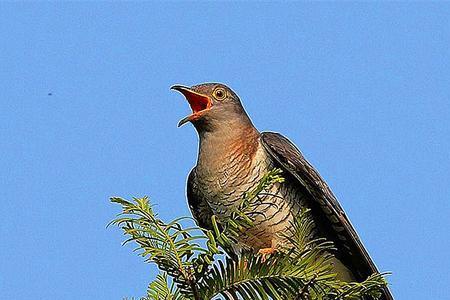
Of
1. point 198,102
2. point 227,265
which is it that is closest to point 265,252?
point 227,265

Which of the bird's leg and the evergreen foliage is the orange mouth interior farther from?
the evergreen foliage

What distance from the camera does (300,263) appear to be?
2.63 metres

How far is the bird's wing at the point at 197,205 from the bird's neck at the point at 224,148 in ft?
0.65

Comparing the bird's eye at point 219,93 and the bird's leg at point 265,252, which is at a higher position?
the bird's eye at point 219,93

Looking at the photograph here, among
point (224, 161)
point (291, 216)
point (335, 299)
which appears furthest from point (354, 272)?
point (335, 299)

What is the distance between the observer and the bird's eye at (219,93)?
5.42 meters

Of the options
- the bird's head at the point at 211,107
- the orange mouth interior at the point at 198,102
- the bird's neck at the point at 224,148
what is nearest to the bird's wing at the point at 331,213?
the bird's neck at the point at 224,148

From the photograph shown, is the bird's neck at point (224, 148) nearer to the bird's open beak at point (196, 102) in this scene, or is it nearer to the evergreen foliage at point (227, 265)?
the bird's open beak at point (196, 102)

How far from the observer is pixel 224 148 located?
17.3 ft

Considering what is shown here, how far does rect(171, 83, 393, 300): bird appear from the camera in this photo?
4.80 metres

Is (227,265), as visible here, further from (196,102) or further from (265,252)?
(196,102)

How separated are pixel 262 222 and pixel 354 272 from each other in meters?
0.69

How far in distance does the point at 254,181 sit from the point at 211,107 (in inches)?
26.6

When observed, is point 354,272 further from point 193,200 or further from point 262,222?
point 193,200
